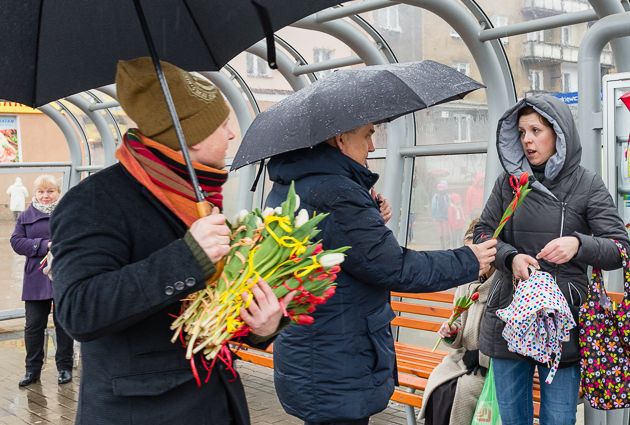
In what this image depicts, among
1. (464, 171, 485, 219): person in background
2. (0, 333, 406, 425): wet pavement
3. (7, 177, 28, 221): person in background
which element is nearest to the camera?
(0, 333, 406, 425): wet pavement

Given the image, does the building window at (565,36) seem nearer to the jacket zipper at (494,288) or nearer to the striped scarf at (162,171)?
the jacket zipper at (494,288)

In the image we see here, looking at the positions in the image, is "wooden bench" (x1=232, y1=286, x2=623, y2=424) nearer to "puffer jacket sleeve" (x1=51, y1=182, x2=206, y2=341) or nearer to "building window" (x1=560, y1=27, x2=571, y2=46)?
"building window" (x1=560, y1=27, x2=571, y2=46)

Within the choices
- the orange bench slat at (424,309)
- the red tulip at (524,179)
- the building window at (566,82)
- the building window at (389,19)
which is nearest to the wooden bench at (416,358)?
the orange bench slat at (424,309)

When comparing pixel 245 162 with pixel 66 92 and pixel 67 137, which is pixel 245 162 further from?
pixel 67 137

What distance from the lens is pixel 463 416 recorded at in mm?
4586

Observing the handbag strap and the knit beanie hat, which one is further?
the handbag strap

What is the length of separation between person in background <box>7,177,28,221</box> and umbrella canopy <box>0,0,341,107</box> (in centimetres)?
1038

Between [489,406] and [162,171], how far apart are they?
2.61 m

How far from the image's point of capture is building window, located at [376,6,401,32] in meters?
7.58

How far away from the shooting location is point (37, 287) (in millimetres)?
8180

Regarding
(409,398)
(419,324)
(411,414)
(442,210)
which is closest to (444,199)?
(442,210)

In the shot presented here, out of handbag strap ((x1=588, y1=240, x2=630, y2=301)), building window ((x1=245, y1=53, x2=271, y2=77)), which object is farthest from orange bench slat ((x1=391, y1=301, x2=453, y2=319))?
building window ((x1=245, y1=53, x2=271, y2=77))

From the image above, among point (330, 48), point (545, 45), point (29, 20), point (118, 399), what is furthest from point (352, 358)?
point (330, 48)

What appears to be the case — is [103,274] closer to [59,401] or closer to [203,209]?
[203,209]
